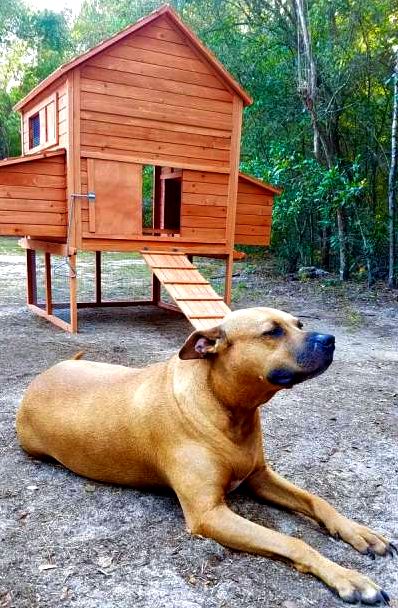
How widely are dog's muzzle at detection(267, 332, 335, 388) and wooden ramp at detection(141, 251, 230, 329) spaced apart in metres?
3.24

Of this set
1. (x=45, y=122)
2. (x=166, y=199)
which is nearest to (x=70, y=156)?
(x=45, y=122)

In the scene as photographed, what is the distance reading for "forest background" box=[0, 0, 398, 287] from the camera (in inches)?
420

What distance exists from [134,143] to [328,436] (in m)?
4.88

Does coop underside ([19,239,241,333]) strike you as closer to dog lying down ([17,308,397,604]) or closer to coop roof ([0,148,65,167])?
coop roof ([0,148,65,167])

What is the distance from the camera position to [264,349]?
243 centimetres

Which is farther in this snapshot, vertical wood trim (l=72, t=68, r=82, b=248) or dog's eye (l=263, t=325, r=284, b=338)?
vertical wood trim (l=72, t=68, r=82, b=248)

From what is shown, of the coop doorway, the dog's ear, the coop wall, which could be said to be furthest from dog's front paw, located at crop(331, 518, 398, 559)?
the coop doorway

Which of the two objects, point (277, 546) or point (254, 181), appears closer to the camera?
point (277, 546)

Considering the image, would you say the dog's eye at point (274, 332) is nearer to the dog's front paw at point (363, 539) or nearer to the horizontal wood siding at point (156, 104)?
the dog's front paw at point (363, 539)

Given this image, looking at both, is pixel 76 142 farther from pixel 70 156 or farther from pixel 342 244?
pixel 342 244

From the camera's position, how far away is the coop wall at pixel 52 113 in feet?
22.5

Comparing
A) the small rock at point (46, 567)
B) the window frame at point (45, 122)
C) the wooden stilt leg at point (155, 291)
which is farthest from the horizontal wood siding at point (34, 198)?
the small rock at point (46, 567)

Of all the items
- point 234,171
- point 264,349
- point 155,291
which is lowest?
point 155,291

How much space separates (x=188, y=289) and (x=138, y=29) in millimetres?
3526
